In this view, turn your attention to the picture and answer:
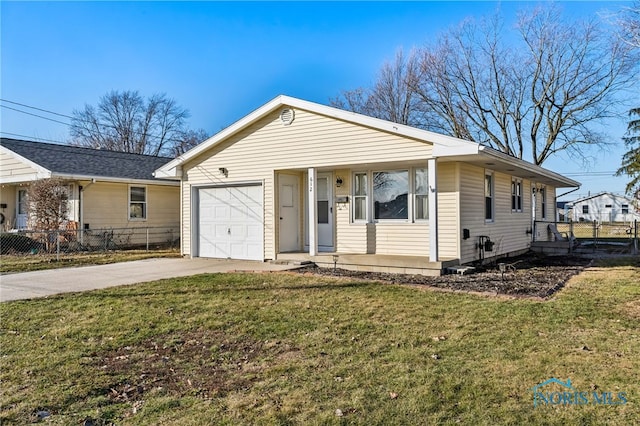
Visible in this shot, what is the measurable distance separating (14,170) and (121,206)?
4343 mm

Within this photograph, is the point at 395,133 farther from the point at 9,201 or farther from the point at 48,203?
the point at 9,201

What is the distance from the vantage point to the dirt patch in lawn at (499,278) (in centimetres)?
757

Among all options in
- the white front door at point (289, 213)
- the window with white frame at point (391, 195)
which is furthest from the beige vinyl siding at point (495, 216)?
the white front door at point (289, 213)

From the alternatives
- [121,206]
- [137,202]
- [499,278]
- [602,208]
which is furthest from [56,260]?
[602,208]

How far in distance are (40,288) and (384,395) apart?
725cm

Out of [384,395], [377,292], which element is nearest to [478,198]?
[377,292]

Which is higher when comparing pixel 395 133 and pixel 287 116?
pixel 287 116

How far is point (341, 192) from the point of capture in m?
11.5

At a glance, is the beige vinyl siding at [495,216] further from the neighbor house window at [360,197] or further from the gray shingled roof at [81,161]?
the gray shingled roof at [81,161]

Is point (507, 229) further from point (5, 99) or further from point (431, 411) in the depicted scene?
point (5, 99)

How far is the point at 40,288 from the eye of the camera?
7988 millimetres

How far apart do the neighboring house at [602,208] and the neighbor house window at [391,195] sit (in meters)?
55.0

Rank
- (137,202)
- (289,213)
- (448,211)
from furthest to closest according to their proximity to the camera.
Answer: (137,202)
(289,213)
(448,211)

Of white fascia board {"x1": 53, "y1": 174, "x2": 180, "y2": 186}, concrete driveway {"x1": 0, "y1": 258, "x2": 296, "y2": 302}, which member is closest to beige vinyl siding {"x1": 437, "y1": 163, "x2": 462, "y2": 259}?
concrete driveway {"x1": 0, "y1": 258, "x2": 296, "y2": 302}
